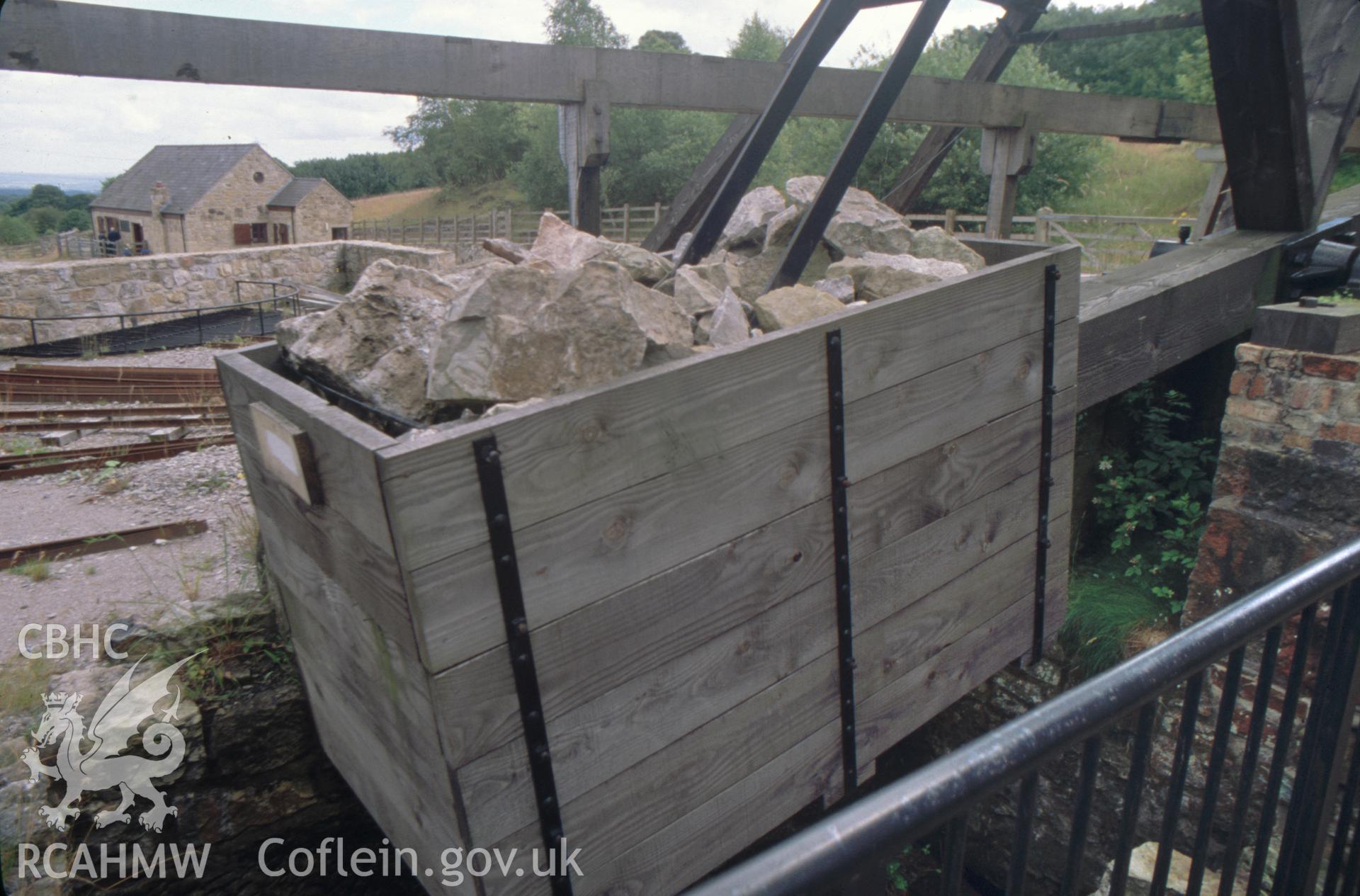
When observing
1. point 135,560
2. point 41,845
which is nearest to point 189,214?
point 135,560

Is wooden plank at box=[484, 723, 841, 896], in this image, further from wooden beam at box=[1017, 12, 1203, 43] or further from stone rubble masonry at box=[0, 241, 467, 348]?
stone rubble masonry at box=[0, 241, 467, 348]

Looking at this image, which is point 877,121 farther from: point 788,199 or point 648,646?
point 648,646

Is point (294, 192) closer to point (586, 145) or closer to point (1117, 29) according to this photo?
point (1117, 29)

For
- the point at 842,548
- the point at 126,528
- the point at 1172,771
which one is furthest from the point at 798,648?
the point at 126,528

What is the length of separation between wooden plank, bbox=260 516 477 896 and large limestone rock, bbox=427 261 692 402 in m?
0.44

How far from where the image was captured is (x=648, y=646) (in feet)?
4.85

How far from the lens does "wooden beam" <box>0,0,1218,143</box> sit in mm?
2281

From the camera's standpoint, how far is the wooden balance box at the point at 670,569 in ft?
4.13

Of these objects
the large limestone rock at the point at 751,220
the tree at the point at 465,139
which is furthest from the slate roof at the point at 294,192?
the large limestone rock at the point at 751,220

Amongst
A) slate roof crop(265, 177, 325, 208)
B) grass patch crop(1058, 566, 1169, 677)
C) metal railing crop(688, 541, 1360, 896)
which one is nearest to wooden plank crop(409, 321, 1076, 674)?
metal railing crop(688, 541, 1360, 896)

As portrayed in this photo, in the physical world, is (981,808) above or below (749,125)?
below

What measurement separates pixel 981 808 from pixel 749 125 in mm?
3363

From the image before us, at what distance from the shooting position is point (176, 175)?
25.2 m

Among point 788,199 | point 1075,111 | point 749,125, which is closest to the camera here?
point 788,199
